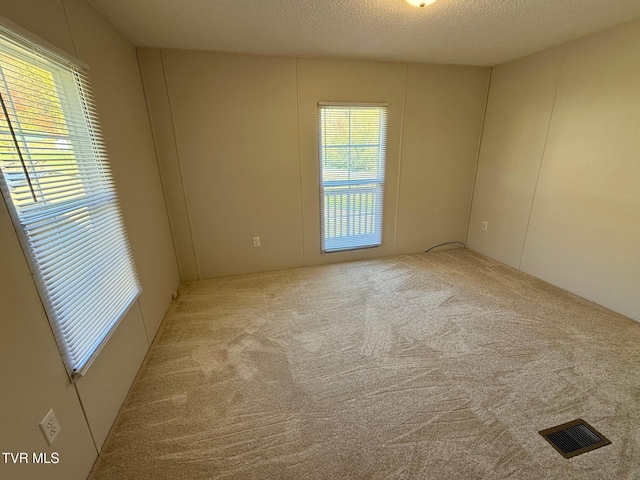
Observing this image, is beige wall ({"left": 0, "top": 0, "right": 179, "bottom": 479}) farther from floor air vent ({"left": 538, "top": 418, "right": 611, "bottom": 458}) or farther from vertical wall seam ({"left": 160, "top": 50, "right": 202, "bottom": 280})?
floor air vent ({"left": 538, "top": 418, "right": 611, "bottom": 458})

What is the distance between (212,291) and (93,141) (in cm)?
176

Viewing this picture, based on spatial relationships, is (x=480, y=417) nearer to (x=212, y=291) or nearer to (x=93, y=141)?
(x=212, y=291)

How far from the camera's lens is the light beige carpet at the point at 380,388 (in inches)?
52.6

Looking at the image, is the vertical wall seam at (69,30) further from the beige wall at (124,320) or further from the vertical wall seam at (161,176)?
the vertical wall seam at (161,176)

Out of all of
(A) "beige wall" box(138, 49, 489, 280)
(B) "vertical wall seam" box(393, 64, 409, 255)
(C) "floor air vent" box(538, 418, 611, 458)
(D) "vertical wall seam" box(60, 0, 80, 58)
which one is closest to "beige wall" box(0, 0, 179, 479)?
(D) "vertical wall seam" box(60, 0, 80, 58)

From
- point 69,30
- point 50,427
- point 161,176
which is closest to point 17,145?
point 69,30

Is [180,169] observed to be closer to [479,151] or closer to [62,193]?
[62,193]

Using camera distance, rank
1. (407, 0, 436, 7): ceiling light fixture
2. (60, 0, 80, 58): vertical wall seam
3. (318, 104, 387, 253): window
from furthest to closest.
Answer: (318, 104, 387, 253): window
(407, 0, 436, 7): ceiling light fixture
(60, 0, 80, 58): vertical wall seam

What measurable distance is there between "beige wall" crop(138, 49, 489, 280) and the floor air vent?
8.18ft

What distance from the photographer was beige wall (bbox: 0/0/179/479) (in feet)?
3.29

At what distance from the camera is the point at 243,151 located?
296 centimetres

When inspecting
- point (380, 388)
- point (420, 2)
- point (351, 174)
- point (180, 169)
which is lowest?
A: point (380, 388)

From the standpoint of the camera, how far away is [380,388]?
175cm

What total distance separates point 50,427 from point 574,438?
2.39m
